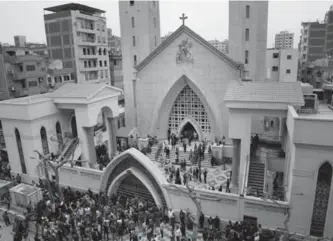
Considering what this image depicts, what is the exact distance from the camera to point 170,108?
27891mm

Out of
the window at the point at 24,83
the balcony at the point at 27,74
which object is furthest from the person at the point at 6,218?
the window at the point at 24,83

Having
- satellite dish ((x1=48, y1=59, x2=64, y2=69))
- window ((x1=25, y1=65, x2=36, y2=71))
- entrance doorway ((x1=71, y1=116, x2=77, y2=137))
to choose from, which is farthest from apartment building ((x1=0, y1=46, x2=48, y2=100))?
entrance doorway ((x1=71, y1=116, x2=77, y2=137))

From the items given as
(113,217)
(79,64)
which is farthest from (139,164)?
(79,64)

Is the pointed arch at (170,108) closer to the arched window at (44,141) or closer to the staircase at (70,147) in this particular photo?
the staircase at (70,147)

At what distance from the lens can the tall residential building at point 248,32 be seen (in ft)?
91.5

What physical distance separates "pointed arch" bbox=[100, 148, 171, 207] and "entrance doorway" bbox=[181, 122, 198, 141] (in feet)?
36.4

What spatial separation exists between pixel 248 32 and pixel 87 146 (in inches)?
806

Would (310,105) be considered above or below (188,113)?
above

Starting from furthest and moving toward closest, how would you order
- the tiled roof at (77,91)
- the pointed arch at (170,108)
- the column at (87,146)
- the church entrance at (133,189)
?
1. the pointed arch at (170,108)
2. the column at (87,146)
3. the tiled roof at (77,91)
4. the church entrance at (133,189)

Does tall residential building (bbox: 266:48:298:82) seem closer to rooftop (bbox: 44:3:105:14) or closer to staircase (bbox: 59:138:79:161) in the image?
rooftop (bbox: 44:3:105:14)

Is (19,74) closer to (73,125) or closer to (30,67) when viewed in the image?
(30,67)

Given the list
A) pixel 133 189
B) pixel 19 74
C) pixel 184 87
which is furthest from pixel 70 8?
pixel 133 189

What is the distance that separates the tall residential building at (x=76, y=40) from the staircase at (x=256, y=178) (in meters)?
35.8

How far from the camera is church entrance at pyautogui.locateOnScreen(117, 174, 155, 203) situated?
671 inches
